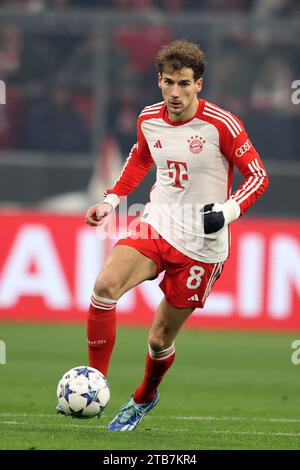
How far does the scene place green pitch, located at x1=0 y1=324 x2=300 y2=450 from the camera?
282 inches

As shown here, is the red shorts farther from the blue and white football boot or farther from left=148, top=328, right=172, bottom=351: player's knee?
the blue and white football boot

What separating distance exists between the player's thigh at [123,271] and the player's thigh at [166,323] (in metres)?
0.29

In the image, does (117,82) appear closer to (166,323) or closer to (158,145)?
(158,145)

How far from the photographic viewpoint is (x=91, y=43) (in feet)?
53.9

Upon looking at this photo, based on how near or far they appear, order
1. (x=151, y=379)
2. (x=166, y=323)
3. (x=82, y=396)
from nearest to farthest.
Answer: (x=82, y=396) → (x=166, y=323) → (x=151, y=379)

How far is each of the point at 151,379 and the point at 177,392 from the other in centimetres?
244

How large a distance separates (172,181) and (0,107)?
9.16 metres

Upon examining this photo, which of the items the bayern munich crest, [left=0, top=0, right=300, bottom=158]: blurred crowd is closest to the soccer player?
the bayern munich crest

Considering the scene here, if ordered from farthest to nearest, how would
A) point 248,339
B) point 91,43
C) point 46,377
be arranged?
point 91,43, point 248,339, point 46,377

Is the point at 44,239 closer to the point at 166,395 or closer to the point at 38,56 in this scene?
the point at 38,56

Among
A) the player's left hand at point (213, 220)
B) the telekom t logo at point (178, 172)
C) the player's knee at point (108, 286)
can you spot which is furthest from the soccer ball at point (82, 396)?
the telekom t logo at point (178, 172)

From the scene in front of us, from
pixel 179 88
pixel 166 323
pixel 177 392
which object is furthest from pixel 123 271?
pixel 177 392

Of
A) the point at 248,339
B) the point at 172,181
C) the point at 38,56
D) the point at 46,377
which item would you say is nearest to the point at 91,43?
the point at 38,56

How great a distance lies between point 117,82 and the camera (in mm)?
16484
